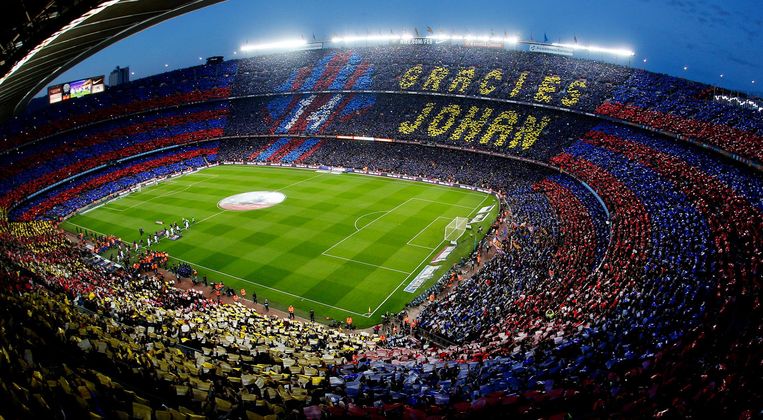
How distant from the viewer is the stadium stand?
11.8 meters

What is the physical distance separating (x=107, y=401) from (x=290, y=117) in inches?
2881

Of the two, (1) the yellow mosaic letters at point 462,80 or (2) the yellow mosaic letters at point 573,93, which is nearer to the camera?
(2) the yellow mosaic letters at point 573,93

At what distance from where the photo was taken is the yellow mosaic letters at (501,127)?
62684mm

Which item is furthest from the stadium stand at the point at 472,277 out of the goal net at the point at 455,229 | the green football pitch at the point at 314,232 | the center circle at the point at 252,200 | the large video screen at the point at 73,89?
the center circle at the point at 252,200

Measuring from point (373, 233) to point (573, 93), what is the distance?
3751 centimetres

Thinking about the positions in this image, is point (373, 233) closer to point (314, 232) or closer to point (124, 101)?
point (314, 232)

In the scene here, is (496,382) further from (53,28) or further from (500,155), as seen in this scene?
(500,155)

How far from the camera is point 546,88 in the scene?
64938 mm

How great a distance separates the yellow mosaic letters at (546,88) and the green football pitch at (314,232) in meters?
→ 19.3

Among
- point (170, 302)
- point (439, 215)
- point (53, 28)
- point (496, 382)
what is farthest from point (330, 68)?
point (496, 382)

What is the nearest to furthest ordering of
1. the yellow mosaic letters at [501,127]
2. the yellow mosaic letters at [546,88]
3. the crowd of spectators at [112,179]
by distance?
1. the crowd of spectators at [112,179]
2. the yellow mosaic letters at [501,127]
3. the yellow mosaic letters at [546,88]

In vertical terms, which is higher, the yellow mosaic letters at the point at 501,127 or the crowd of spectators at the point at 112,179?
the yellow mosaic letters at the point at 501,127

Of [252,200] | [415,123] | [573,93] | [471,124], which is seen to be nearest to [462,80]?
[471,124]

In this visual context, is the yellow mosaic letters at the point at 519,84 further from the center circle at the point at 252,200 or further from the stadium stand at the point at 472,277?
the center circle at the point at 252,200
